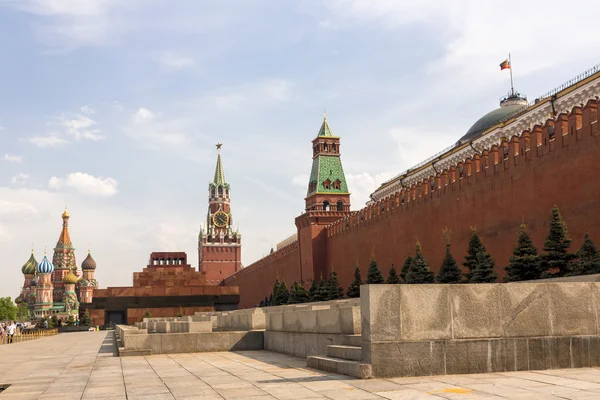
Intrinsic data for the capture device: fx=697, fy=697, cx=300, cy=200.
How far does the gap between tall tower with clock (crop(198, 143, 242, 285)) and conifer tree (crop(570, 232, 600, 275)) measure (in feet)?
283

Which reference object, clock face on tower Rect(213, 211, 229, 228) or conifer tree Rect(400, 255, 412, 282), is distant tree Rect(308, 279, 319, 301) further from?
clock face on tower Rect(213, 211, 229, 228)

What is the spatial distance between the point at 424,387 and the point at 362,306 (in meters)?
1.19

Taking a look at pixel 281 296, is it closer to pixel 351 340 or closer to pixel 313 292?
pixel 313 292

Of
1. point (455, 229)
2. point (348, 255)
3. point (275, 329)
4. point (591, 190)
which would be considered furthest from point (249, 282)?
point (275, 329)

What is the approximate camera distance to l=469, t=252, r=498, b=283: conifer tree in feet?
69.0

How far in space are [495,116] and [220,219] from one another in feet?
243

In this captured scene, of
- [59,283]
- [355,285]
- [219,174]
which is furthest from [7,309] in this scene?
[355,285]

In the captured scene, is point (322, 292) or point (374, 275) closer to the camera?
point (374, 275)

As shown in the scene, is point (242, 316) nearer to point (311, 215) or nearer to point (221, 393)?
point (221, 393)

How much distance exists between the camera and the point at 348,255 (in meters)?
37.9

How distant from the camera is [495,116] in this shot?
37844 mm

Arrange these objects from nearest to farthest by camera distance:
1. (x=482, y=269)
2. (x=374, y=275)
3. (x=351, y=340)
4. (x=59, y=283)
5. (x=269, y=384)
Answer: (x=269, y=384)
(x=351, y=340)
(x=482, y=269)
(x=374, y=275)
(x=59, y=283)

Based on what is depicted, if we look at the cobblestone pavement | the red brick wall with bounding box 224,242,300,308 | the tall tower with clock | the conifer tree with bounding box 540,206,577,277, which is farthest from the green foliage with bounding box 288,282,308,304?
the tall tower with clock

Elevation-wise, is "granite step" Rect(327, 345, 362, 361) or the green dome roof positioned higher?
the green dome roof
